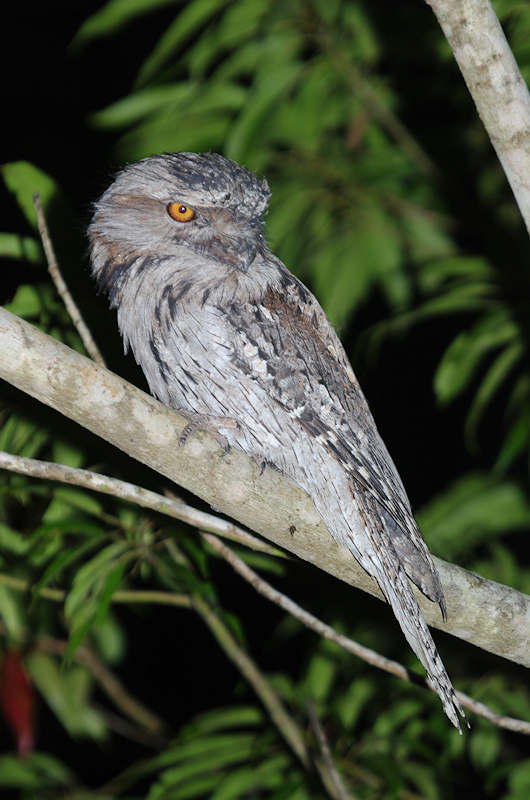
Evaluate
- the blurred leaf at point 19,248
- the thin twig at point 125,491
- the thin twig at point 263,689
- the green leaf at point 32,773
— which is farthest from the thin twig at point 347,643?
the green leaf at point 32,773

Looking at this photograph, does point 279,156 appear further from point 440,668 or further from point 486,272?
point 440,668

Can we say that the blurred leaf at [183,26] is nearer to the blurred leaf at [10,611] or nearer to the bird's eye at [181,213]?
the bird's eye at [181,213]

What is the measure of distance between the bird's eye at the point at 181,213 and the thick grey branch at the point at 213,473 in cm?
54

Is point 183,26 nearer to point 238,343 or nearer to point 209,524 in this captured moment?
point 238,343

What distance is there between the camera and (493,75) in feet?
3.23

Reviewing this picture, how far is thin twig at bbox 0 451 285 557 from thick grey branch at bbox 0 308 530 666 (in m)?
→ 0.07

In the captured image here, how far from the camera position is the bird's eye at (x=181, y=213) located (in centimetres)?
144

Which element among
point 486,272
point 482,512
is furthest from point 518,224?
point 482,512

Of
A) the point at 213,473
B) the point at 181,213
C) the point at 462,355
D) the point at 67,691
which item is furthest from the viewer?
the point at 67,691

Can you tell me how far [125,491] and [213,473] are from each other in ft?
0.52

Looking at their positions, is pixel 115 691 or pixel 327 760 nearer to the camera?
pixel 327 760

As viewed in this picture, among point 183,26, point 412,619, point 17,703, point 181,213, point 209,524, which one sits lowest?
point 17,703

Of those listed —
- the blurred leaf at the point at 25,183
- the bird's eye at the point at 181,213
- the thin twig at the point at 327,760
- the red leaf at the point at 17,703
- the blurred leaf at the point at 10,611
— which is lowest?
the thin twig at the point at 327,760

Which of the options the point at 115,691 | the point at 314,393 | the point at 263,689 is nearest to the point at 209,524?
the point at 314,393
